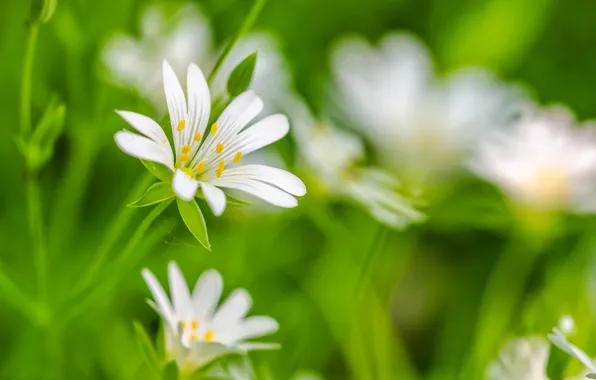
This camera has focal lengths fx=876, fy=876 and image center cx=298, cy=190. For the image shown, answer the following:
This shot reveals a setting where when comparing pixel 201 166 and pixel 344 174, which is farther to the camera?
pixel 344 174

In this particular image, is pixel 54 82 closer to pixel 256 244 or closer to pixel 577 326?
pixel 256 244

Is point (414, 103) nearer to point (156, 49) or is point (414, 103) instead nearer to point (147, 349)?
point (156, 49)

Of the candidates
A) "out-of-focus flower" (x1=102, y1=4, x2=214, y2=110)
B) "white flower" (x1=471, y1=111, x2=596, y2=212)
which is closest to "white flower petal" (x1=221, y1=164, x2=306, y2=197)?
"out-of-focus flower" (x1=102, y1=4, x2=214, y2=110)

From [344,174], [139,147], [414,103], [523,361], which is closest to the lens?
[139,147]

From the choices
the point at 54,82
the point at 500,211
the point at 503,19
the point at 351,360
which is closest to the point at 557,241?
the point at 500,211

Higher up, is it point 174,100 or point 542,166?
point 542,166

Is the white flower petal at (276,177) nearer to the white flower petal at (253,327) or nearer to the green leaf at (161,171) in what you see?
the green leaf at (161,171)

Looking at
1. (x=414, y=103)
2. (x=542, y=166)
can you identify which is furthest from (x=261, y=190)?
(x=414, y=103)
